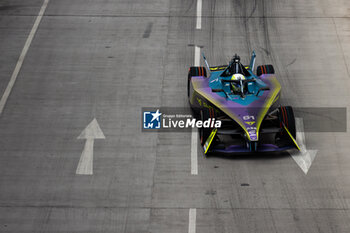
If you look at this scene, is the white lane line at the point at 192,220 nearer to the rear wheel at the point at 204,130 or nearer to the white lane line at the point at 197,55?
the rear wheel at the point at 204,130

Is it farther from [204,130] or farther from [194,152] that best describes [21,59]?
[204,130]

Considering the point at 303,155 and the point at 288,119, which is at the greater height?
the point at 288,119

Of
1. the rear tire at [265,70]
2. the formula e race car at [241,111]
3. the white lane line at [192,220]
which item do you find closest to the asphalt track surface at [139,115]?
the white lane line at [192,220]

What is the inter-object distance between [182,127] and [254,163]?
2270 mm

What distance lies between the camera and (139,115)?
44.3 ft

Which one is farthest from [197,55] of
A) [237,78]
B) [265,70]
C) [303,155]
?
[303,155]

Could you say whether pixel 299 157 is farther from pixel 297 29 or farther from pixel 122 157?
pixel 297 29

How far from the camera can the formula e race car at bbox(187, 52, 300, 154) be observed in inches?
456

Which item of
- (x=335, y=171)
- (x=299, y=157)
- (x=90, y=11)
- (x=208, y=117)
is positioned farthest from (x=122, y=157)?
(x=90, y=11)

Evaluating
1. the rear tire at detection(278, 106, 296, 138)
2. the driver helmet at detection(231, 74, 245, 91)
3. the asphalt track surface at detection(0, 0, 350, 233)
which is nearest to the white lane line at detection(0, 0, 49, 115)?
the asphalt track surface at detection(0, 0, 350, 233)

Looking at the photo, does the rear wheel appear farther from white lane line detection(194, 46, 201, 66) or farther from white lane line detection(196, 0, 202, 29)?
white lane line detection(196, 0, 202, 29)

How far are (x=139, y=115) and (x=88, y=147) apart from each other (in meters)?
1.83

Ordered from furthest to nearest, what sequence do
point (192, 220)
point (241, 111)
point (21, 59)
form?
point (21, 59) < point (241, 111) < point (192, 220)

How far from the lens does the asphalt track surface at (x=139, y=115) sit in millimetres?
10555
